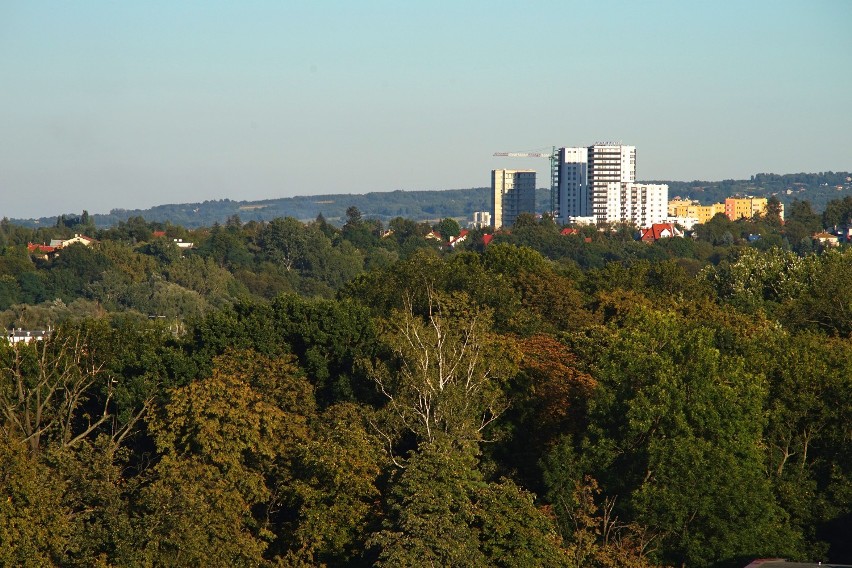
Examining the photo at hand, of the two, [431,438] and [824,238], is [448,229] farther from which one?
[431,438]

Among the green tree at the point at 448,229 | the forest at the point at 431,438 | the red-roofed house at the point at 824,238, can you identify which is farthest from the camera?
the green tree at the point at 448,229

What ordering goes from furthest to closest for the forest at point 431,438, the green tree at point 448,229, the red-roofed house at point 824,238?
the green tree at point 448,229 < the red-roofed house at point 824,238 < the forest at point 431,438

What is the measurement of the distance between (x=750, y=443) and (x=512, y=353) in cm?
775

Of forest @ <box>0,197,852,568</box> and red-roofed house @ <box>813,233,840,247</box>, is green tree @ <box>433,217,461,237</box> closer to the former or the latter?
red-roofed house @ <box>813,233,840,247</box>

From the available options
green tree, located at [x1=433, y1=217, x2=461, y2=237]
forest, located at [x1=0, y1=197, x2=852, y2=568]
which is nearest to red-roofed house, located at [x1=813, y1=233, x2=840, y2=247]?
green tree, located at [x1=433, y1=217, x2=461, y2=237]

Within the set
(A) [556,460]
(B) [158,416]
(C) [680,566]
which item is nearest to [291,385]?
(B) [158,416]

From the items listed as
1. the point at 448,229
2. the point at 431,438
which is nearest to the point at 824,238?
the point at 448,229

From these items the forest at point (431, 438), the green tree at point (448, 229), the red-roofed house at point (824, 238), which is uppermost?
the forest at point (431, 438)

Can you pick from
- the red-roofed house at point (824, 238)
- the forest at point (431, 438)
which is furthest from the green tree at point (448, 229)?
the forest at point (431, 438)

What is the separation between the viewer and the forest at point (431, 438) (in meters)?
28.7

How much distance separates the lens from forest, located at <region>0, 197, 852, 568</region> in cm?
2869

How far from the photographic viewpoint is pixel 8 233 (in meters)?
177

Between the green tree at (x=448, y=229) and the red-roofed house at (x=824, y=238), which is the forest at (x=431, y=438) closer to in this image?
the red-roofed house at (x=824, y=238)

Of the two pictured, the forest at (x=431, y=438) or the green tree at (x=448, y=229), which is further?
the green tree at (x=448, y=229)
